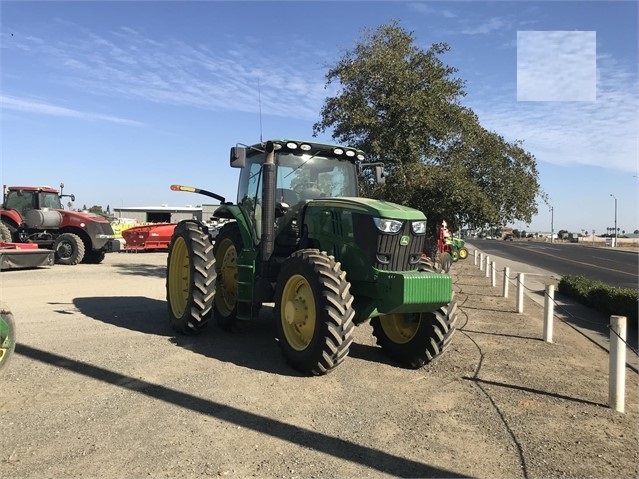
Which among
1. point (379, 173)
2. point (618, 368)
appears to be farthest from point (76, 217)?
point (618, 368)

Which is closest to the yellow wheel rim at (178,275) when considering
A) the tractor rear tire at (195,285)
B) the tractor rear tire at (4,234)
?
the tractor rear tire at (195,285)

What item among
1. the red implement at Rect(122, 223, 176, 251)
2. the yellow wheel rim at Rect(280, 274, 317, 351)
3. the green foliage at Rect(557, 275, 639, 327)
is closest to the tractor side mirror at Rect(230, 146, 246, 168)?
the yellow wheel rim at Rect(280, 274, 317, 351)

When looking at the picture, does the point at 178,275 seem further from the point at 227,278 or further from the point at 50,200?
the point at 50,200

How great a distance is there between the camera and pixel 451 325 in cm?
563

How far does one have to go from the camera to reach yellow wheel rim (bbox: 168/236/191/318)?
25.1ft

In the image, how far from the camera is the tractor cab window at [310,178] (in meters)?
6.62

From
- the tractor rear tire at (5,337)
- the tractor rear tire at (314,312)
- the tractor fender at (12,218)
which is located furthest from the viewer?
the tractor fender at (12,218)

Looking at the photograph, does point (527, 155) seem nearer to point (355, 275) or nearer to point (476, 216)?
point (476, 216)

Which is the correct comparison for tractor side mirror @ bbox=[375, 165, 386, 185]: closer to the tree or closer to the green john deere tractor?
the green john deere tractor

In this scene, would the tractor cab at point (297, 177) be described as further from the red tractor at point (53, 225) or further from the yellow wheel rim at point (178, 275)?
the red tractor at point (53, 225)

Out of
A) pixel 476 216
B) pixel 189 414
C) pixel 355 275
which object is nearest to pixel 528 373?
pixel 355 275

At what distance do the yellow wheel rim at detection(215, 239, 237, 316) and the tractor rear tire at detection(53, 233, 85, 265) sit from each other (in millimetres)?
11169

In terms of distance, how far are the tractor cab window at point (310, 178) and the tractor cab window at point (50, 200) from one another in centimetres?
1442

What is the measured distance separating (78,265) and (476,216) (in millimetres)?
12888
